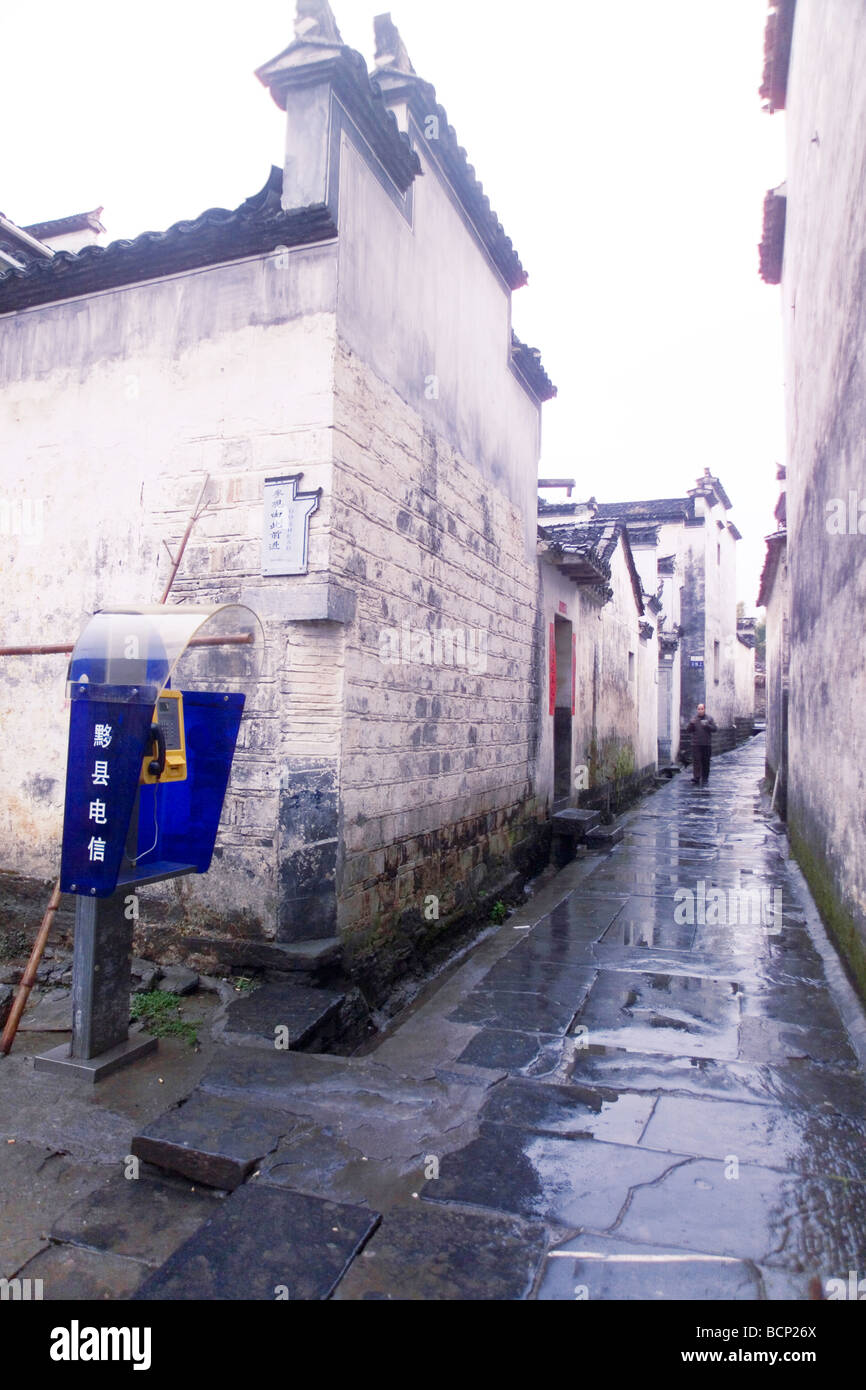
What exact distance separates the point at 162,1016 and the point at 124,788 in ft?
4.94

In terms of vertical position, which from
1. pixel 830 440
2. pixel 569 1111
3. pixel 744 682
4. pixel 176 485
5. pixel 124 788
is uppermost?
pixel 830 440

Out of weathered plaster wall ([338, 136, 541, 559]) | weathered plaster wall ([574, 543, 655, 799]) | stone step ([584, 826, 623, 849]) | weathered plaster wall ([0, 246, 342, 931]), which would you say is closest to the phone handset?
weathered plaster wall ([0, 246, 342, 931])

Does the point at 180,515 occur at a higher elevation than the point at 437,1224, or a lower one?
higher

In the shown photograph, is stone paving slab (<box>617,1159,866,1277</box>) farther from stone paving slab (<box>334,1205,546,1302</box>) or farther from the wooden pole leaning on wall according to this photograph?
the wooden pole leaning on wall

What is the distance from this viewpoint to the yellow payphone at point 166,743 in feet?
12.3

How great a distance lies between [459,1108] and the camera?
132 inches

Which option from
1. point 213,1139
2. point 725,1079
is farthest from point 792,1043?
point 213,1139

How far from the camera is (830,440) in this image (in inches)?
246

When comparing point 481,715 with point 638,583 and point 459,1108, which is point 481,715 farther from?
point 638,583

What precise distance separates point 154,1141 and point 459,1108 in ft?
3.76

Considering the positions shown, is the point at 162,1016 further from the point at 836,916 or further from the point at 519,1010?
the point at 836,916

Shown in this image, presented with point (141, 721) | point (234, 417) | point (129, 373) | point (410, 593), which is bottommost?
point (141, 721)

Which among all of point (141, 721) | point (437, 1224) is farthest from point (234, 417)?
point (437, 1224)

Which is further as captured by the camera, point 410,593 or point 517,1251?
point 410,593
